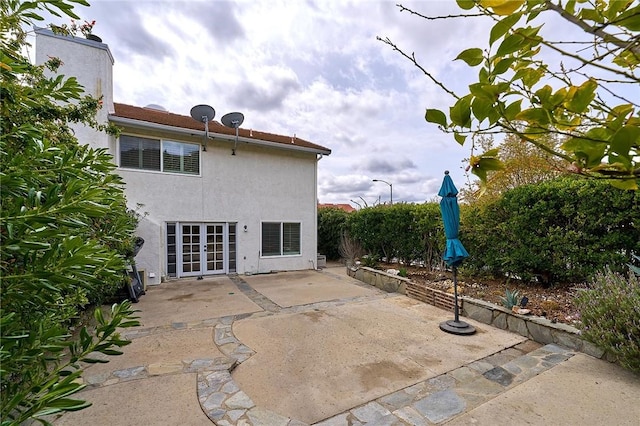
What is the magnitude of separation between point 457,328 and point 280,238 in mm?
8736

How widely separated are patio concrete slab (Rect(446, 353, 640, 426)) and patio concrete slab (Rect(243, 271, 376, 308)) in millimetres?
4939

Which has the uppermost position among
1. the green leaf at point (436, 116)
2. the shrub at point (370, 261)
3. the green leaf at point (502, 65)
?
the green leaf at point (502, 65)

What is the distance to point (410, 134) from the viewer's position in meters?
9.37

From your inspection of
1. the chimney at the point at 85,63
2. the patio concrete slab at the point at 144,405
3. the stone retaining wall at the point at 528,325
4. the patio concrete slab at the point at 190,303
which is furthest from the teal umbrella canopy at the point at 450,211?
the chimney at the point at 85,63

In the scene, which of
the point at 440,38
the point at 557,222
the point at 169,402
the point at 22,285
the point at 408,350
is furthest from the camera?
the point at 557,222

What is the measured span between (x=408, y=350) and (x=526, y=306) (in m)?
2.98

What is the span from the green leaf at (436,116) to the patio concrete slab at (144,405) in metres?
3.73

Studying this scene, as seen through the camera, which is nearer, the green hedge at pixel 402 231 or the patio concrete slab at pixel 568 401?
the patio concrete slab at pixel 568 401

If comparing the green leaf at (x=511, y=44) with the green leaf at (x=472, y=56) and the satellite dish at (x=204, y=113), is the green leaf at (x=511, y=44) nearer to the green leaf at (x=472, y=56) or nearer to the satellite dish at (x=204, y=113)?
the green leaf at (x=472, y=56)

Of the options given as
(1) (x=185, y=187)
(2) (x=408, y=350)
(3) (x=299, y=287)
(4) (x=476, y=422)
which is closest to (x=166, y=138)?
(1) (x=185, y=187)

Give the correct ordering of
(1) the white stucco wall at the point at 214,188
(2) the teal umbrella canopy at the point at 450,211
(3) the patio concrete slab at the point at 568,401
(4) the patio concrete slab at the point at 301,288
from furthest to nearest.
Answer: (1) the white stucco wall at the point at 214,188 < (4) the patio concrete slab at the point at 301,288 < (2) the teal umbrella canopy at the point at 450,211 < (3) the patio concrete slab at the point at 568,401

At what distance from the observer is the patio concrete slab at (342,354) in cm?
365

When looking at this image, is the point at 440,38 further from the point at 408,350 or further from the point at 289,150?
the point at 289,150

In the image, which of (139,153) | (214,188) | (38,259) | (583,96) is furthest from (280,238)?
(583,96)
